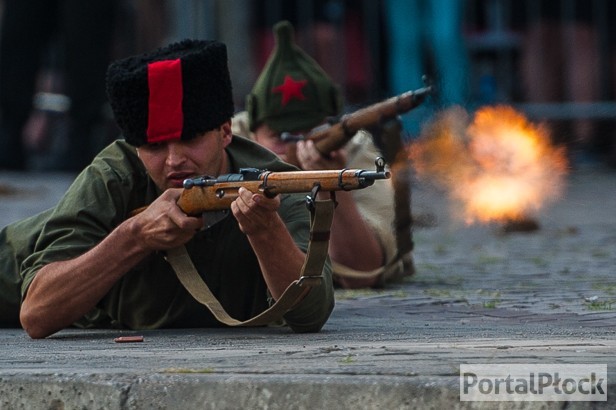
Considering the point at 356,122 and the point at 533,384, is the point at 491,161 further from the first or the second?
the point at 533,384

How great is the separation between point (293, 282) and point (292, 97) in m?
2.33

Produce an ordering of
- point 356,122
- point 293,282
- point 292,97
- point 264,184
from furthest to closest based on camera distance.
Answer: point 292,97 → point 356,122 → point 293,282 → point 264,184

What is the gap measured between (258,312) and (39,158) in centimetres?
920

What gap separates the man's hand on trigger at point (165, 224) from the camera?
4.98m

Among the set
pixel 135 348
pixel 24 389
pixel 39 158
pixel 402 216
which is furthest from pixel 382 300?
pixel 39 158

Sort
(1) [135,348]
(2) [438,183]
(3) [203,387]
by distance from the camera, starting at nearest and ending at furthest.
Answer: (3) [203,387] < (1) [135,348] < (2) [438,183]

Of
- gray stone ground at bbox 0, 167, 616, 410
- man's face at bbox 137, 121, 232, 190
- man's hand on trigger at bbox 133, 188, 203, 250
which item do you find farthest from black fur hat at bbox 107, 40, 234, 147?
gray stone ground at bbox 0, 167, 616, 410

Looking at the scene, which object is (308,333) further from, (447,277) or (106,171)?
(447,277)

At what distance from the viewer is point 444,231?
1004cm

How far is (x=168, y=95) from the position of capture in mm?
5125

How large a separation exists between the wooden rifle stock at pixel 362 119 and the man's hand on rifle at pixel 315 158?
2 centimetres

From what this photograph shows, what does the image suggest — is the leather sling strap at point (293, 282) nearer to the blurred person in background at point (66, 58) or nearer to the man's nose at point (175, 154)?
the man's nose at point (175, 154)

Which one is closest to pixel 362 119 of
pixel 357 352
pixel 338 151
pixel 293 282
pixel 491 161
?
pixel 338 151

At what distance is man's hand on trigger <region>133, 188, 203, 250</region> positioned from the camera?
4.98 m
